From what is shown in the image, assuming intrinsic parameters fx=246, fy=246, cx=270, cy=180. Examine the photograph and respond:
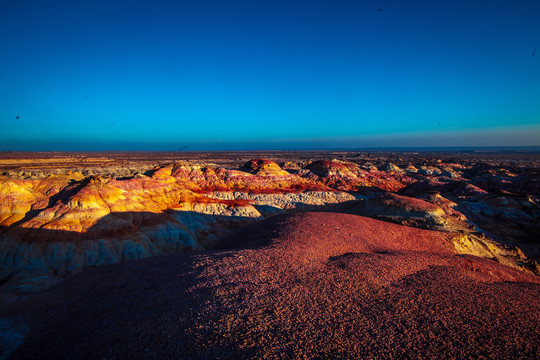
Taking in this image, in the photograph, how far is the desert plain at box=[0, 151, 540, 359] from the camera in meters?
6.06

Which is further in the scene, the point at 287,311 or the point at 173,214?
the point at 173,214

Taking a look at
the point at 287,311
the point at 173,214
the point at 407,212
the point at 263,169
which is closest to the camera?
the point at 287,311

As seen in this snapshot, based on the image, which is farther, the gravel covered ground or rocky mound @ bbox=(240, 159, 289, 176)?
rocky mound @ bbox=(240, 159, 289, 176)

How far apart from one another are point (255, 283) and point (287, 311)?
210cm

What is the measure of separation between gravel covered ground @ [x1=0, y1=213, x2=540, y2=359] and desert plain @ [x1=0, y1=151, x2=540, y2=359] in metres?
0.05

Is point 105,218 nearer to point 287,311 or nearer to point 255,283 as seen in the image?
point 255,283

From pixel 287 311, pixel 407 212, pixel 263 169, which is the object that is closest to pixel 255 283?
pixel 287 311

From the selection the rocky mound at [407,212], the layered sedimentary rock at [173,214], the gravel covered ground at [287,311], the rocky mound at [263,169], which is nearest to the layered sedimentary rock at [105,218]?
the layered sedimentary rock at [173,214]

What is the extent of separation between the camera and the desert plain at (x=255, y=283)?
606cm

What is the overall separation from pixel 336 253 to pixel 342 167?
41910mm

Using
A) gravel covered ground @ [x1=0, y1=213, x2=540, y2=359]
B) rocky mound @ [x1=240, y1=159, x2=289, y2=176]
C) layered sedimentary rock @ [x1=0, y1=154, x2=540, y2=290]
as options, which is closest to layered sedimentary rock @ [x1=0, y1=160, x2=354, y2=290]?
layered sedimentary rock @ [x1=0, y1=154, x2=540, y2=290]

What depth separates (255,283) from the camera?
8.96 m

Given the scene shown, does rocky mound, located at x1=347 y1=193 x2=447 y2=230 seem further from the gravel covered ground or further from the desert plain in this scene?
the gravel covered ground

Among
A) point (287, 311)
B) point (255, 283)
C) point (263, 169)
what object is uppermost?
point (263, 169)
